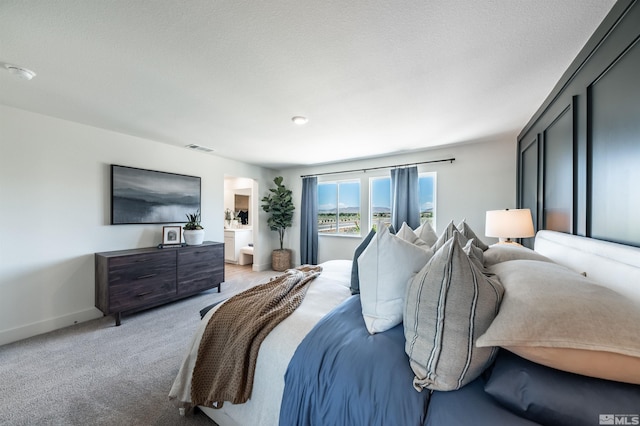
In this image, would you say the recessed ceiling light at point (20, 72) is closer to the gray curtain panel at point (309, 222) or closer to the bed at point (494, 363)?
the bed at point (494, 363)

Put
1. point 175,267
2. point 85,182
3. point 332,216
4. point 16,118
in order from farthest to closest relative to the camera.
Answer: point 332,216
point 175,267
point 85,182
point 16,118

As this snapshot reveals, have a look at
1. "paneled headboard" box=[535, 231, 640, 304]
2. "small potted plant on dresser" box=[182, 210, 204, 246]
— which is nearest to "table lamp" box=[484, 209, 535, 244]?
"paneled headboard" box=[535, 231, 640, 304]

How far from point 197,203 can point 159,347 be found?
2.36 meters

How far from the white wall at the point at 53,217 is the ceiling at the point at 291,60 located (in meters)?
0.30

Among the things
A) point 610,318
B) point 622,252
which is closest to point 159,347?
point 610,318

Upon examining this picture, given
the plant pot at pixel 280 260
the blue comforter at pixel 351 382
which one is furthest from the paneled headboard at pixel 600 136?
the plant pot at pixel 280 260

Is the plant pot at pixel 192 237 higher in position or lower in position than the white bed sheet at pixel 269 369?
higher

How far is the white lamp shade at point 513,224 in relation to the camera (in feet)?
7.68

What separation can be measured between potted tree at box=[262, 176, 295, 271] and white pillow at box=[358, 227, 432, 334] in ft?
13.9

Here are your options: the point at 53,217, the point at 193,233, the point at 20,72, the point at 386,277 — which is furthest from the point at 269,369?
the point at 53,217

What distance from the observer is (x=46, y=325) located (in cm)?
262

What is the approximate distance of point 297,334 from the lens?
1214 millimetres

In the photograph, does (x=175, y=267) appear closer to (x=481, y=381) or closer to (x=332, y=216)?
(x=332, y=216)

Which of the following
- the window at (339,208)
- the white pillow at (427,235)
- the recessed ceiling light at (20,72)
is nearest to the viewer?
the recessed ceiling light at (20,72)
